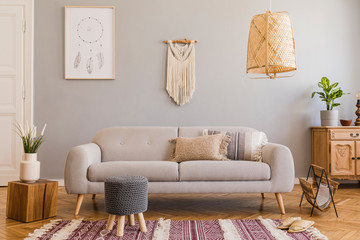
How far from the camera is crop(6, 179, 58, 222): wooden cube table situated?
2.74m

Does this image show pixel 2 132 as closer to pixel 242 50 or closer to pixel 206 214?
pixel 206 214

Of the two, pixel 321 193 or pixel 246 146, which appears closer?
pixel 321 193

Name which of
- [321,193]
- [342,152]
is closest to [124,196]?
[321,193]

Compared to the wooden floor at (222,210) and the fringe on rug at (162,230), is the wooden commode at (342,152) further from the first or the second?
the fringe on rug at (162,230)

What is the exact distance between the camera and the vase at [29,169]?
282cm

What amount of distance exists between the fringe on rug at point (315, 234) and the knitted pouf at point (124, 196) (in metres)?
1.21

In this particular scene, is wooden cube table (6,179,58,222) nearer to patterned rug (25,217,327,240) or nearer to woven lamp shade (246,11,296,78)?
patterned rug (25,217,327,240)

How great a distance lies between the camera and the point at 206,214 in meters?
3.01

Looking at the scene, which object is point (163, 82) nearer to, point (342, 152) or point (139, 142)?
point (139, 142)

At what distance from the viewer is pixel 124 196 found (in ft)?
7.79

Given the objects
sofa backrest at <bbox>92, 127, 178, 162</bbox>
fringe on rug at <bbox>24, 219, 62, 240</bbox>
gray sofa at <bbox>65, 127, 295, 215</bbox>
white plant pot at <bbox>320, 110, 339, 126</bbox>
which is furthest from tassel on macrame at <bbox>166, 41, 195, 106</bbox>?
fringe on rug at <bbox>24, 219, 62, 240</bbox>

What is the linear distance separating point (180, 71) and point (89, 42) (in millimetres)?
1211

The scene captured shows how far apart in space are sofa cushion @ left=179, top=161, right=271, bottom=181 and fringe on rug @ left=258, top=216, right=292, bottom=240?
0.37 meters

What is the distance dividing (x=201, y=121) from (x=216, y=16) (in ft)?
4.51
